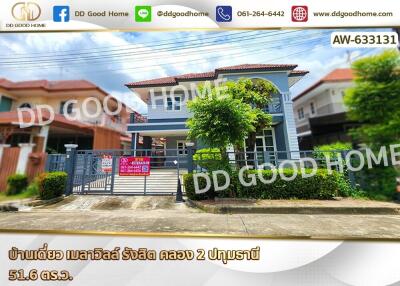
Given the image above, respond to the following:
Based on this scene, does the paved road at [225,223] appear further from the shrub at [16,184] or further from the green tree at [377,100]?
the green tree at [377,100]

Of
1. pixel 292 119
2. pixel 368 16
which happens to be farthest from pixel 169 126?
pixel 368 16

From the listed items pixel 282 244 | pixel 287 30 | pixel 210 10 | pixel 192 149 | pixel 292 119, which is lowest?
pixel 282 244

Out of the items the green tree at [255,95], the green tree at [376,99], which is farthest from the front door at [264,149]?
the green tree at [376,99]

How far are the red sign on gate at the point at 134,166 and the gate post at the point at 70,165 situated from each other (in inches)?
54.5

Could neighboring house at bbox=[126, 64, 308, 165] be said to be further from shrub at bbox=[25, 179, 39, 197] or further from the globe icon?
shrub at bbox=[25, 179, 39, 197]

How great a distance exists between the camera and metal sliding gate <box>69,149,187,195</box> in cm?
481

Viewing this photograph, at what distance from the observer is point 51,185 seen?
4477 millimetres

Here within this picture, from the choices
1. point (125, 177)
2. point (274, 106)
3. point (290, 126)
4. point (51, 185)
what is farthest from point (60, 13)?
point (290, 126)

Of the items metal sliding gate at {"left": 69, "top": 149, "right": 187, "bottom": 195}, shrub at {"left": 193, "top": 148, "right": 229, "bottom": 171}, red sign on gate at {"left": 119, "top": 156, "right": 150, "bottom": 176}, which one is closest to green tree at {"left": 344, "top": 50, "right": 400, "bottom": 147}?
shrub at {"left": 193, "top": 148, "right": 229, "bottom": 171}

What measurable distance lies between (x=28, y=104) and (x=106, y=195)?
3.75 m

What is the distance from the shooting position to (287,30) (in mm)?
2596

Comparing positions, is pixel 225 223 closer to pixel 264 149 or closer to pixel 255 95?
pixel 264 149

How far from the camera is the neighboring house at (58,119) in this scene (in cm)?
462

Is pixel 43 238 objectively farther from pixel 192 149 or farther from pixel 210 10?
pixel 210 10
